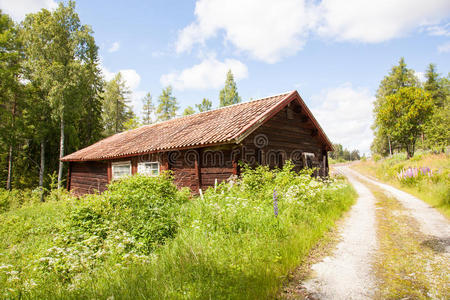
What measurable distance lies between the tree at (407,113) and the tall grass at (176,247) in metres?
21.0

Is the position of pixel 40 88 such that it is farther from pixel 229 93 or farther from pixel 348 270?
pixel 348 270

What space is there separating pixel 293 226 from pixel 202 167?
4982mm

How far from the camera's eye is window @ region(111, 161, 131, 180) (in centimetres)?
1207

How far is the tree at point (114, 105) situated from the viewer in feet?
119

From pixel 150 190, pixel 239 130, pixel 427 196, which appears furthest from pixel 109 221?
pixel 427 196

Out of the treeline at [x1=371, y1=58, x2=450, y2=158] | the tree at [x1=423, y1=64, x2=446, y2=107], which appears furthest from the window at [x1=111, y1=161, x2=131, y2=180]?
the tree at [x1=423, y1=64, x2=446, y2=107]

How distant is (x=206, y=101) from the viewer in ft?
137

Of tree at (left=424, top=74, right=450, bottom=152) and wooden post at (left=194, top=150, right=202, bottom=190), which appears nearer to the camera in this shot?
wooden post at (left=194, top=150, right=202, bottom=190)

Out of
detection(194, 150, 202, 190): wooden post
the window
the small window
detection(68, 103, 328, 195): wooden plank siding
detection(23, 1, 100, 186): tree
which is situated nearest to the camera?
detection(68, 103, 328, 195): wooden plank siding

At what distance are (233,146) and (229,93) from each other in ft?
102

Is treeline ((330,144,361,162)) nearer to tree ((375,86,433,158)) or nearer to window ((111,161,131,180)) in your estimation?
tree ((375,86,433,158))

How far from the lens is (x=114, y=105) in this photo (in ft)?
119

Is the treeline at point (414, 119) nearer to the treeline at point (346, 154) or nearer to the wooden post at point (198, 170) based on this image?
the wooden post at point (198, 170)

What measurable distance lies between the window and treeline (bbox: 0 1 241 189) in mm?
7660
